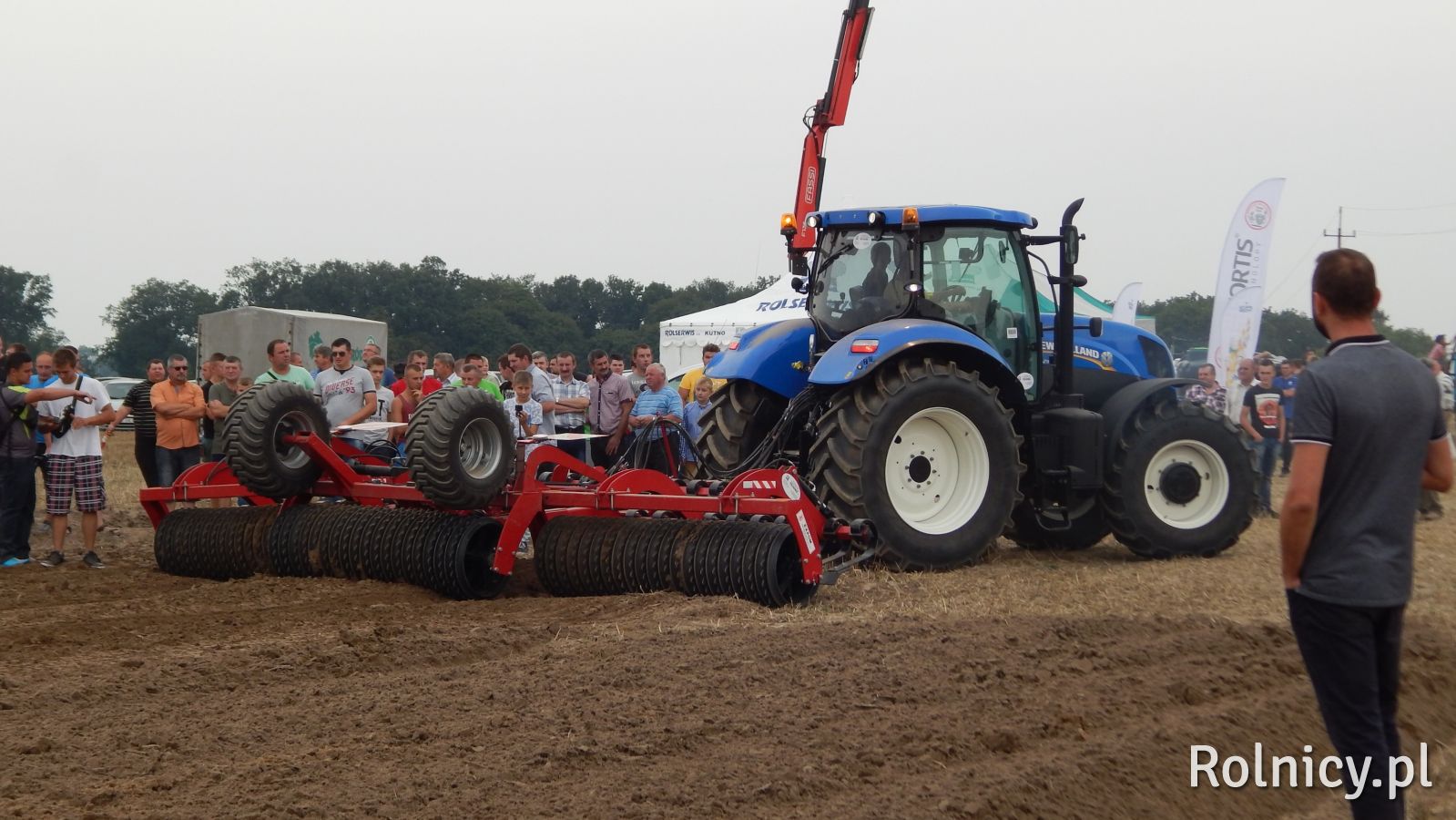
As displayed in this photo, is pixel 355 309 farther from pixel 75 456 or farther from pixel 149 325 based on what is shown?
pixel 75 456

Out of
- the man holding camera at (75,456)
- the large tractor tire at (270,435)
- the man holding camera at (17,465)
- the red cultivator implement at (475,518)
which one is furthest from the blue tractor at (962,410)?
the man holding camera at (17,465)

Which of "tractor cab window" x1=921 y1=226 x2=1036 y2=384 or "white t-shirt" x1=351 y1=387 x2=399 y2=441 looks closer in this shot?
"tractor cab window" x1=921 y1=226 x2=1036 y2=384

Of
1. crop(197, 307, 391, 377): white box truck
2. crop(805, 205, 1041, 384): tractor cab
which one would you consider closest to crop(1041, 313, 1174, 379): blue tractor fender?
crop(805, 205, 1041, 384): tractor cab

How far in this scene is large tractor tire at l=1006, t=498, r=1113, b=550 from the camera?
8.92m

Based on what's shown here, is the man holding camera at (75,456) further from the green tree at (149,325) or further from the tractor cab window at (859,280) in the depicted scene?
the green tree at (149,325)

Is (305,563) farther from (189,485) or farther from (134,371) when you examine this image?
(134,371)

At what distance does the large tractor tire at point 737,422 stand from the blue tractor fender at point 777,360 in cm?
14

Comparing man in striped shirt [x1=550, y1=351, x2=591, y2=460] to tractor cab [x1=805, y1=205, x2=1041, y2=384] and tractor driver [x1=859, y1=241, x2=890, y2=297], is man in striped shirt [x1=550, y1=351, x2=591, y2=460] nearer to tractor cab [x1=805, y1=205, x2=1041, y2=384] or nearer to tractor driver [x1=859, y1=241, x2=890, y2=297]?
tractor cab [x1=805, y1=205, x2=1041, y2=384]

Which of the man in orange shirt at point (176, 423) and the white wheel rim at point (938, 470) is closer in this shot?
the white wheel rim at point (938, 470)

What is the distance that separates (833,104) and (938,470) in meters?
6.65

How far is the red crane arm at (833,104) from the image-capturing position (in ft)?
42.8

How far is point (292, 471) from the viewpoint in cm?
743

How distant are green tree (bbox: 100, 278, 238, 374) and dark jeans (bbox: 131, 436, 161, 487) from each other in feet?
151

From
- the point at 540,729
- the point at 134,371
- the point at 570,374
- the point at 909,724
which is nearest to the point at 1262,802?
the point at 909,724
